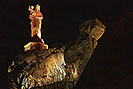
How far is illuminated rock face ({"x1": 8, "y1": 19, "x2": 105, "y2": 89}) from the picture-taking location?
25.2 feet

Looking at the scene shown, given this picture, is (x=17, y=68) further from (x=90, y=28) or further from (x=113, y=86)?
(x=113, y=86)

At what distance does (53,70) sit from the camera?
7812 millimetres

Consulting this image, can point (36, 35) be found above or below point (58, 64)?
above

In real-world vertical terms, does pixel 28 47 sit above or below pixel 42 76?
above

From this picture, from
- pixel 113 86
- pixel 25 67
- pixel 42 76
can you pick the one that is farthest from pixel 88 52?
pixel 113 86

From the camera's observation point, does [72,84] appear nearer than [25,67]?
Yes

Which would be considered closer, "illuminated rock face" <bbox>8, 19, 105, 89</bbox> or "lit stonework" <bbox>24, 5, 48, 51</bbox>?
"illuminated rock face" <bbox>8, 19, 105, 89</bbox>

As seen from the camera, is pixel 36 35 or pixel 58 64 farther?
pixel 36 35

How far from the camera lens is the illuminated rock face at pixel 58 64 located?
767 centimetres

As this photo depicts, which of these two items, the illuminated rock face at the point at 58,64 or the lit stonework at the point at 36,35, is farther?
the lit stonework at the point at 36,35

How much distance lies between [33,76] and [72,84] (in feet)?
4.46

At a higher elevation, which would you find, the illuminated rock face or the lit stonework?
the lit stonework

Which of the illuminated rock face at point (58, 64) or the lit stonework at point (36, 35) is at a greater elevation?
the lit stonework at point (36, 35)

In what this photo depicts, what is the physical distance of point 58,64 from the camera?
7.91 meters
